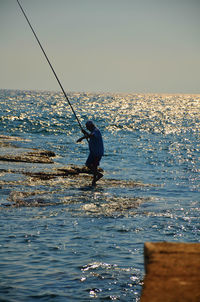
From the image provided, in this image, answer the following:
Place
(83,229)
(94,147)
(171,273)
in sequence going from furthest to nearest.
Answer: (94,147)
(83,229)
(171,273)

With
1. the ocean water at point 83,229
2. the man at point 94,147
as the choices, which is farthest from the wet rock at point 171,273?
the man at point 94,147

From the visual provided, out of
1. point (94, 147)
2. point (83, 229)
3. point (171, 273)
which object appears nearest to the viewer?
point (171, 273)

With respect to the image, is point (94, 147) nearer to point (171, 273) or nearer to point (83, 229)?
point (83, 229)

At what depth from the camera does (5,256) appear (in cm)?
689

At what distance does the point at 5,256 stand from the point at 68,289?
1552 mm

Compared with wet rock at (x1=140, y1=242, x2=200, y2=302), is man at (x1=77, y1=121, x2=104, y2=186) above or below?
below

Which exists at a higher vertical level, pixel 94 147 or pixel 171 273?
pixel 171 273

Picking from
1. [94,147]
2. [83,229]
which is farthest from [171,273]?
[94,147]

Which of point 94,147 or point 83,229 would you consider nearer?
point 83,229

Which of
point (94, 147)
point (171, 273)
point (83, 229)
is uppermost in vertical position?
point (171, 273)

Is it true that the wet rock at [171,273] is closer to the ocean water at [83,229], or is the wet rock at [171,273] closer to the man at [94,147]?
the ocean water at [83,229]

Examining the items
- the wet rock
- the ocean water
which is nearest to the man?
the ocean water

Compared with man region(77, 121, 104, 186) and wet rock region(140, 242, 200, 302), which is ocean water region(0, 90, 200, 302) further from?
wet rock region(140, 242, 200, 302)

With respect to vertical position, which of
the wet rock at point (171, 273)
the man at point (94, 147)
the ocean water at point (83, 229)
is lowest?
the ocean water at point (83, 229)
